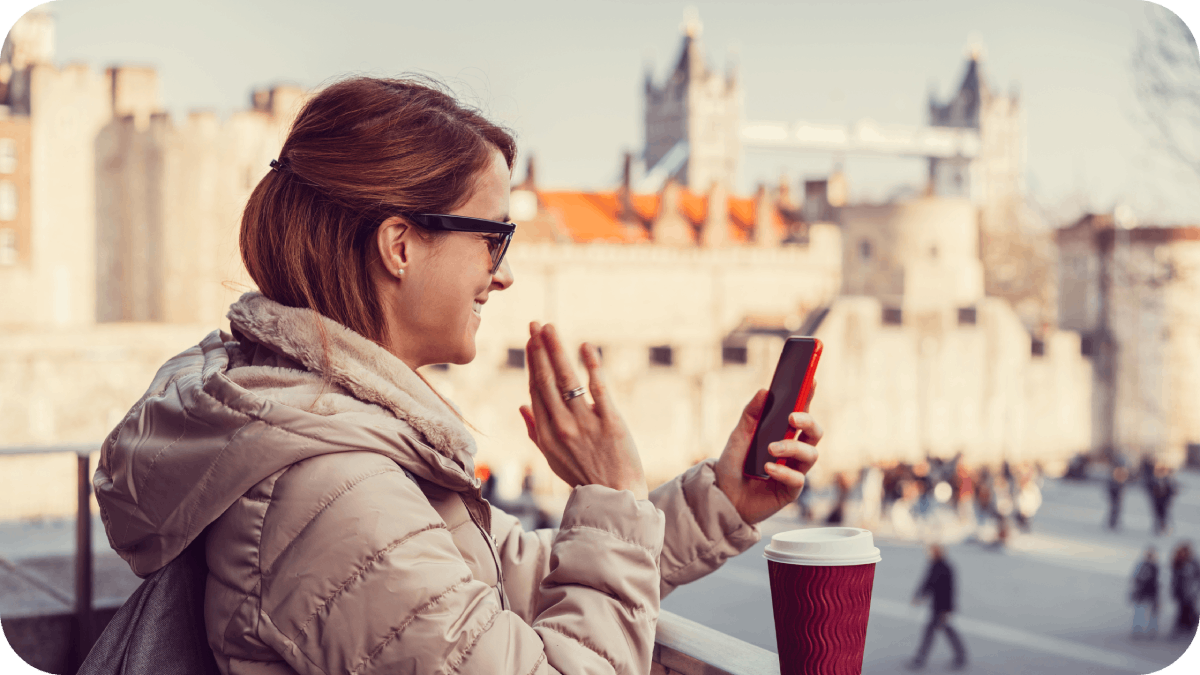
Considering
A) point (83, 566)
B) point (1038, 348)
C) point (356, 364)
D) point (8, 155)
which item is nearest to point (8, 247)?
point (8, 155)

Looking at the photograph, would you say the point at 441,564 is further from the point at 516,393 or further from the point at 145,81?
the point at 145,81

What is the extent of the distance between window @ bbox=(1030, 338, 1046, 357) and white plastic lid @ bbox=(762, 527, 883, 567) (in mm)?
34989

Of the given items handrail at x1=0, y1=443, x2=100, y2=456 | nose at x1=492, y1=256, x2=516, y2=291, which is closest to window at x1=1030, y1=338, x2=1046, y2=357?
handrail at x1=0, y1=443, x2=100, y2=456

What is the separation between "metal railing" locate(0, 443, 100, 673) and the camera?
276cm

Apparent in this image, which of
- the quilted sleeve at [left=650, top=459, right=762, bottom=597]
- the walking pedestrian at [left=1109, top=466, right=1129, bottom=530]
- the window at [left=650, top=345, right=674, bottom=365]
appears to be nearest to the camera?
the quilted sleeve at [left=650, top=459, right=762, bottom=597]

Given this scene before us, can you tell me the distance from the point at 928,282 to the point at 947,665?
98.6ft

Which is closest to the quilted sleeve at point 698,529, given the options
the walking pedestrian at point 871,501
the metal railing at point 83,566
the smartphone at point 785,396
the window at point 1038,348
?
the smartphone at point 785,396

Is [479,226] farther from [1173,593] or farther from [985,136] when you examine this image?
[985,136]

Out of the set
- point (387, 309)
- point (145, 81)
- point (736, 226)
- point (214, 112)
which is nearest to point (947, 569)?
point (387, 309)

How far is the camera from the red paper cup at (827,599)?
4.69ft

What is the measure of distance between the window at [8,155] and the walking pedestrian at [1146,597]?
27.6 meters

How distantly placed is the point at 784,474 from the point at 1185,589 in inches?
475

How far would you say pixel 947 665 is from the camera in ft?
35.8

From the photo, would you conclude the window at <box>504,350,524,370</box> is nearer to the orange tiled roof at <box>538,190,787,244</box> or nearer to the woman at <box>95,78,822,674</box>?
the orange tiled roof at <box>538,190,787,244</box>
